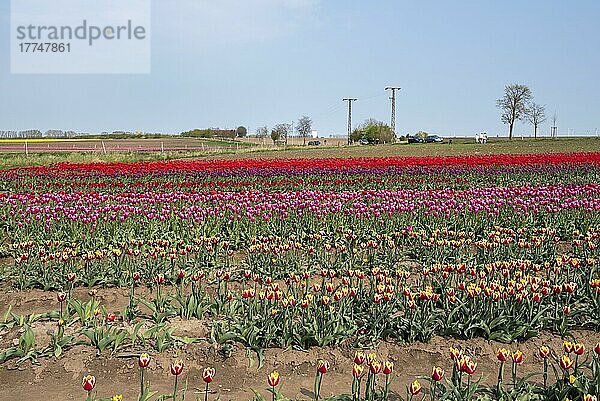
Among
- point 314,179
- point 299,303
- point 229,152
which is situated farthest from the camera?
point 229,152

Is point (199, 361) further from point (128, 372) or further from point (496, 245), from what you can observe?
point (496, 245)

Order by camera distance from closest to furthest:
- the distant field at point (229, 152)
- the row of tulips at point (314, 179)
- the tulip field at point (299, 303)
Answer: the tulip field at point (299, 303) < the row of tulips at point (314, 179) < the distant field at point (229, 152)

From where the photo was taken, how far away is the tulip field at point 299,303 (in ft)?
14.5

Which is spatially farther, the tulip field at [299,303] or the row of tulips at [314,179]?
the row of tulips at [314,179]

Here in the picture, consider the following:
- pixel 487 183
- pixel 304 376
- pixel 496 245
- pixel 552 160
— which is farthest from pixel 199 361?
pixel 552 160

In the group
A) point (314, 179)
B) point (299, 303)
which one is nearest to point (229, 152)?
point (314, 179)

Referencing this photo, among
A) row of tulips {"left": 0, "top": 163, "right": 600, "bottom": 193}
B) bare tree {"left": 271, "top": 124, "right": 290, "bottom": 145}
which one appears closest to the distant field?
row of tulips {"left": 0, "top": 163, "right": 600, "bottom": 193}

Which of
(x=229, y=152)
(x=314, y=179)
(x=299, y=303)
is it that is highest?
(x=229, y=152)

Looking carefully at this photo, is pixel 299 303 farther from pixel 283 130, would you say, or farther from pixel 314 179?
pixel 283 130

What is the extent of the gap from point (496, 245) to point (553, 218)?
3.26 m

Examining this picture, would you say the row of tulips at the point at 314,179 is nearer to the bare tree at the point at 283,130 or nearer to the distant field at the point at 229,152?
the distant field at the point at 229,152

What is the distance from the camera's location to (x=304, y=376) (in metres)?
4.65

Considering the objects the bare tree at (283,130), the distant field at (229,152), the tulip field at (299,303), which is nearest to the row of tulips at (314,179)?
the tulip field at (299,303)

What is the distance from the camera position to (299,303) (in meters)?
5.57
